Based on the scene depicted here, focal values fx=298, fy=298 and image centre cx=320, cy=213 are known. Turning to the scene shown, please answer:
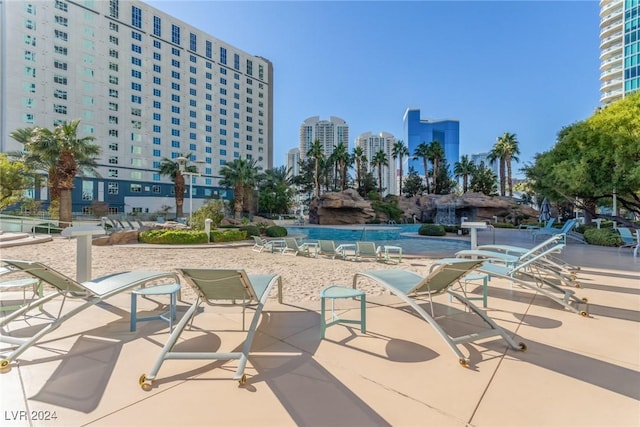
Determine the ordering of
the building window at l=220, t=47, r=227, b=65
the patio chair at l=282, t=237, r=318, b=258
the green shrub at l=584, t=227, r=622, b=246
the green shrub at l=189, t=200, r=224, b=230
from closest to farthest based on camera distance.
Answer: the patio chair at l=282, t=237, r=318, b=258, the green shrub at l=584, t=227, r=622, b=246, the green shrub at l=189, t=200, r=224, b=230, the building window at l=220, t=47, r=227, b=65

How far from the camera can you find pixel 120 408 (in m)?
2.13

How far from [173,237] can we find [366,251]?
931 cm

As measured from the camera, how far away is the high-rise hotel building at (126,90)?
35.3m

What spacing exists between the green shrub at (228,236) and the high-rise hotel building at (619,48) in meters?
58.2

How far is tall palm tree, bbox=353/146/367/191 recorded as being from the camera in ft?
149

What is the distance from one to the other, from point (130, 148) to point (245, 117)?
22.2 m

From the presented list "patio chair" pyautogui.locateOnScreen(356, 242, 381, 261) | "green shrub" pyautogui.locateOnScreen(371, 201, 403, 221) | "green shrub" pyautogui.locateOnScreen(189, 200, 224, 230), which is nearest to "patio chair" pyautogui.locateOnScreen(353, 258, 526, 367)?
"patio chair" pyautogui.locateOnScreen(356, 242, 381, 261)

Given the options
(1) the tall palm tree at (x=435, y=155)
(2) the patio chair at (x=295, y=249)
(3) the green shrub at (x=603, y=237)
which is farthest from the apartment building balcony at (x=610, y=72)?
(2) the patio chair at (x=295, y=249)

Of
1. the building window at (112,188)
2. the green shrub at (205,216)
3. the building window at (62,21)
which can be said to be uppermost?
the building window at (62,21)

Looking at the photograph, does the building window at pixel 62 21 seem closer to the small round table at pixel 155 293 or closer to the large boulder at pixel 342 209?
the large boulder at pixel 342 209

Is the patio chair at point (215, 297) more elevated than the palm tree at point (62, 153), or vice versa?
the palm tree at point (62, 153)

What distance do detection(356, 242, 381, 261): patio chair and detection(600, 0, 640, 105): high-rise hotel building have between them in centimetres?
5650

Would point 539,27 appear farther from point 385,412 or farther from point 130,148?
point 130,148

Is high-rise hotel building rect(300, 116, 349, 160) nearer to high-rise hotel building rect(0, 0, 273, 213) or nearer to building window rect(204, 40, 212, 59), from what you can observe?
high-rise hotel building rect(0, 0, 273, 213)
